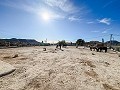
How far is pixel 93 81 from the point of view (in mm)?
10344

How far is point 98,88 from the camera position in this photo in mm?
9180

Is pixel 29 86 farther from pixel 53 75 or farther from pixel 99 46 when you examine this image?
pixel 99 46

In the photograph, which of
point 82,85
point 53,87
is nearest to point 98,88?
point 82,85

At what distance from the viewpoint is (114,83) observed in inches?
406

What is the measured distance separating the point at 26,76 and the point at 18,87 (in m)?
2.17

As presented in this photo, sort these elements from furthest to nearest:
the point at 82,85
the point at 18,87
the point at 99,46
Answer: the point at 99,46, the point at 82,85, the point at 18,87

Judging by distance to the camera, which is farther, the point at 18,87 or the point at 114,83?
the point at 114,83

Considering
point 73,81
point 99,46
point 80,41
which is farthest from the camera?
point 80,41

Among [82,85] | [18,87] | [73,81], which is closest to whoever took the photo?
[18,87]

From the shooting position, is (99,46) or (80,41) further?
(80,41)

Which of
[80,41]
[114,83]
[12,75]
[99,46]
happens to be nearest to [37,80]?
[12,75]

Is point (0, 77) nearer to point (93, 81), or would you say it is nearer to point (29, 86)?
point (29, 86)

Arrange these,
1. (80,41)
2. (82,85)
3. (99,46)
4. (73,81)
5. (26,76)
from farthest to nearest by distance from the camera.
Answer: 1. (80,41)
2. (99,46)
3. (26,76)
4. (73,81)
5. (82,85)

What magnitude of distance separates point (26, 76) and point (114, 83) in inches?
214
